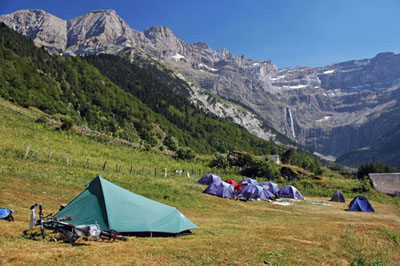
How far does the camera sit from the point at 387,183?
54.5 metres

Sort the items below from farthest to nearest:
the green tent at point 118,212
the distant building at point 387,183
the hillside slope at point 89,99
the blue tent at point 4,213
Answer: the hillside slope at point 89,99 → the distant building at point 387,183 → the green tent at point 118,212 → the blue tent at point 4,213

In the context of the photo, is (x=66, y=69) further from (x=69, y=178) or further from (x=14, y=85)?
(x=69, y=178)

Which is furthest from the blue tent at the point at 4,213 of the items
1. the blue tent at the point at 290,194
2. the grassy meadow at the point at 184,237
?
the blue tent at the point at 290,194

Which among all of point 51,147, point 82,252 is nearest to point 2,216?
point 82,252

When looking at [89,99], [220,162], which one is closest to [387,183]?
[220,162]

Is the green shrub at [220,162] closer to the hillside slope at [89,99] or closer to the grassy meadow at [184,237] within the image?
the hillside slope at [89,99]

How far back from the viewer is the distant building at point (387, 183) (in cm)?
5254

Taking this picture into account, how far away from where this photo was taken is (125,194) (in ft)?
47.8

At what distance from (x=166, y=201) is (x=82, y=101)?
3109 inches

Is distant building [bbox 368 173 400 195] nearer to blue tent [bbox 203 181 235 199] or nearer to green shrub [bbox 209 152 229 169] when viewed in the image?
green shrub [bbox 209 152 229 169]

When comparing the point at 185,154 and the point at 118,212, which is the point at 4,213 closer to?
Answer: the point at 118,212

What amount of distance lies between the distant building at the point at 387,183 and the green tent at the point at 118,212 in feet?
172

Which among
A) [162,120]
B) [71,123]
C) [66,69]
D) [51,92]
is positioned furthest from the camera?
[162,120]

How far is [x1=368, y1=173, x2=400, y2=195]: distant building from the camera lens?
52.5 meters
